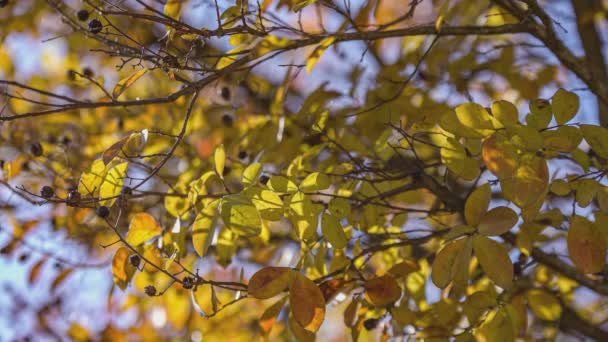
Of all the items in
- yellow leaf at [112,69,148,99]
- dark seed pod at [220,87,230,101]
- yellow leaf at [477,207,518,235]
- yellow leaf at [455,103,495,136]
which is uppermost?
dark seed pod at [220,87,230,101]

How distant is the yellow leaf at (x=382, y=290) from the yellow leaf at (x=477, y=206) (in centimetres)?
27

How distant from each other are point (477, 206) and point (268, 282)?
1.48 feet

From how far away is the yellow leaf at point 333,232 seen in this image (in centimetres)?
128

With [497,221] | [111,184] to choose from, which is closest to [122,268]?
[111,184]

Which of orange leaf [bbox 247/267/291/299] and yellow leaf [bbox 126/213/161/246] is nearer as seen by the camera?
orange leaf [bbox 247/267/291/299]

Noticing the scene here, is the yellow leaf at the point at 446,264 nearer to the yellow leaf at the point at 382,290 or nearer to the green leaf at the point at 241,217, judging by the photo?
the yellow leaf at the point at 382,290

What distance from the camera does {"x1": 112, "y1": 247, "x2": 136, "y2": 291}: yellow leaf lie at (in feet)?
4.66

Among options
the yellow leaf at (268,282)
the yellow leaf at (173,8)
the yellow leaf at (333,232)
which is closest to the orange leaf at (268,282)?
the yellow leaf at (268,282)

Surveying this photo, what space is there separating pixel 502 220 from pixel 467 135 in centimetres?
18

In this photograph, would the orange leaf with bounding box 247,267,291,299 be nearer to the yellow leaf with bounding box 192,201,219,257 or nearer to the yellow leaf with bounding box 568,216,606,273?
the yellow leaf with bounding box 192,201,219,257

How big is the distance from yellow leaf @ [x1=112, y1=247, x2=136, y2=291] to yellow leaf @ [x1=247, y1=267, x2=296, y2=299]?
0.36 metres

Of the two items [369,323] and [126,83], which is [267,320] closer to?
[369,323]

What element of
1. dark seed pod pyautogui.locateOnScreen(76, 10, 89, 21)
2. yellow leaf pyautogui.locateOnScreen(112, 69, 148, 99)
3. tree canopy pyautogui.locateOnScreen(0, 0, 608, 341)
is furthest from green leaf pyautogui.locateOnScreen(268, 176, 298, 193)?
dark seed pod pyautogui.locateOnScreen(76, 10, 89, 21)

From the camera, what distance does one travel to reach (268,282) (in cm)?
125
